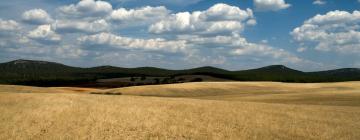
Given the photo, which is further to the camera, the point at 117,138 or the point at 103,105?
the point at 103,105

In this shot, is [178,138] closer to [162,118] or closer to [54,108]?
[162,118]

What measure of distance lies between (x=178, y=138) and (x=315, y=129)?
9.15 meters

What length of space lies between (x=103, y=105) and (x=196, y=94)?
42.7 metres

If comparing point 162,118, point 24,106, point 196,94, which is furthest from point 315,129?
point 196,94

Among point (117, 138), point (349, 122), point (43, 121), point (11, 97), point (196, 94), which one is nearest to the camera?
point (117, 138)

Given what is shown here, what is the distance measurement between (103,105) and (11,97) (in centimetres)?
871

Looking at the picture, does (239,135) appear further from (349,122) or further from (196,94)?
(196,94)

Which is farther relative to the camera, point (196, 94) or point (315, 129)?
point (196, 94)

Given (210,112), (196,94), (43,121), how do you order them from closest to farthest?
(43,121) → (210,112) → (196,94)

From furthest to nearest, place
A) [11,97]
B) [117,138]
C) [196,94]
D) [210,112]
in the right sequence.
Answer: [196,94] < [11,97] < [210,112] < [117,138]

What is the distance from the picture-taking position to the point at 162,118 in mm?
27406

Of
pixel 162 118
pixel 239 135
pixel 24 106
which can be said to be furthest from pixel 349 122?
pixel 24 106

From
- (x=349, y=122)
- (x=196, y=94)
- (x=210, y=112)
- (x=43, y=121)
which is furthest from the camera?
(x=196, y=94)

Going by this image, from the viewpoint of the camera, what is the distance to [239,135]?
941 inches
